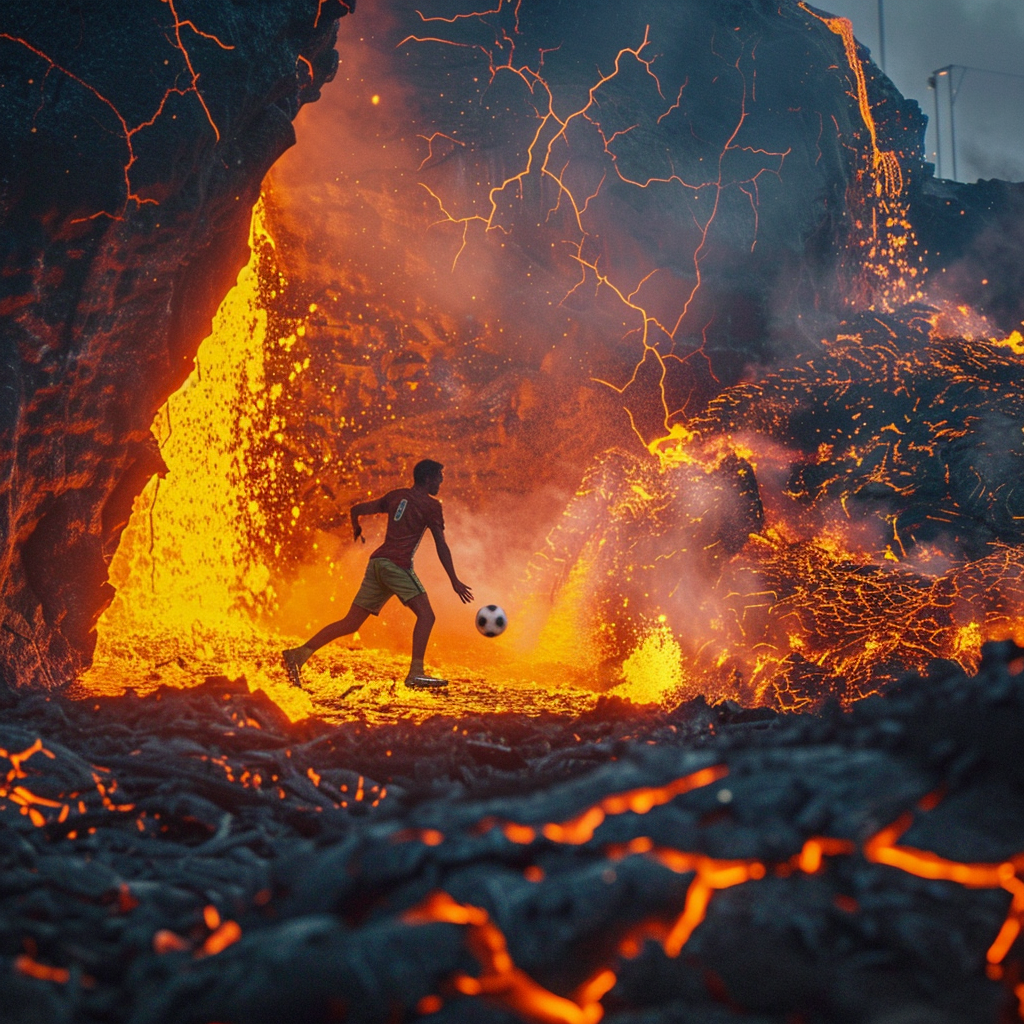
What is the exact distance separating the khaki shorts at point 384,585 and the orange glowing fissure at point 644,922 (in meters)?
4.48

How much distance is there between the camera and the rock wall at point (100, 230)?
464cm

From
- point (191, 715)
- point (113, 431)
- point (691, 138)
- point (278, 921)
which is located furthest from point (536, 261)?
point (278, 921)

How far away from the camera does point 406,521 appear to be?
6035 millimetres

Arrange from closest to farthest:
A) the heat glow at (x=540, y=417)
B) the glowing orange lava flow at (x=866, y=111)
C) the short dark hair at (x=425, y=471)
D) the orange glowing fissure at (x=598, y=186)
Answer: the short dark hair at (x=425, y=471) < the heat glow at (x=540, y=417) < the orange glowing fissure at (x=598, y=186) < the glowing orange lava flow at (x=866, y=111)

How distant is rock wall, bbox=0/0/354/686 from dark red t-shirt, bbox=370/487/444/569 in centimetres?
204

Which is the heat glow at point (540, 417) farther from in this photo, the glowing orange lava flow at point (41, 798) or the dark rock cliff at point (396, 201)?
the glowing orange lava flow at point (41, 798)

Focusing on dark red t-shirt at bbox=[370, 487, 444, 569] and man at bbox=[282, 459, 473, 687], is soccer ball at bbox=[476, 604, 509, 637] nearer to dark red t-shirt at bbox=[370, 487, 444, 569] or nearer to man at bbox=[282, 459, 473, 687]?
man at bbox=[282, 459, 473, 687]

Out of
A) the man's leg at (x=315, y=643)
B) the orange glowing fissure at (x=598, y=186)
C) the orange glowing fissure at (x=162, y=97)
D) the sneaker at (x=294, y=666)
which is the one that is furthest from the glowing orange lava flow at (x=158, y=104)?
the orange glowing fissure at (x=598, y=186)

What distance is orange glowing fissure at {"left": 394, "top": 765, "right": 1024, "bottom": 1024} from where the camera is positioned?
4.42ft

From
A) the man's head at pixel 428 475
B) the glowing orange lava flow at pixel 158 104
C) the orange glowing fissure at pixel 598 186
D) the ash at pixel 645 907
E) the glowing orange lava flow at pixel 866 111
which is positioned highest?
the glowing orange lava flow at pixel 866 111

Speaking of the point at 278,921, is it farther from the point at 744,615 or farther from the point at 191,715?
the point at 744,615

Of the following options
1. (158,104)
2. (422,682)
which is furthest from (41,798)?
(158,104)

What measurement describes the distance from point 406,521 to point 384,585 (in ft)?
1.79

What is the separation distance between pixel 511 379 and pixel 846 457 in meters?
4.10
